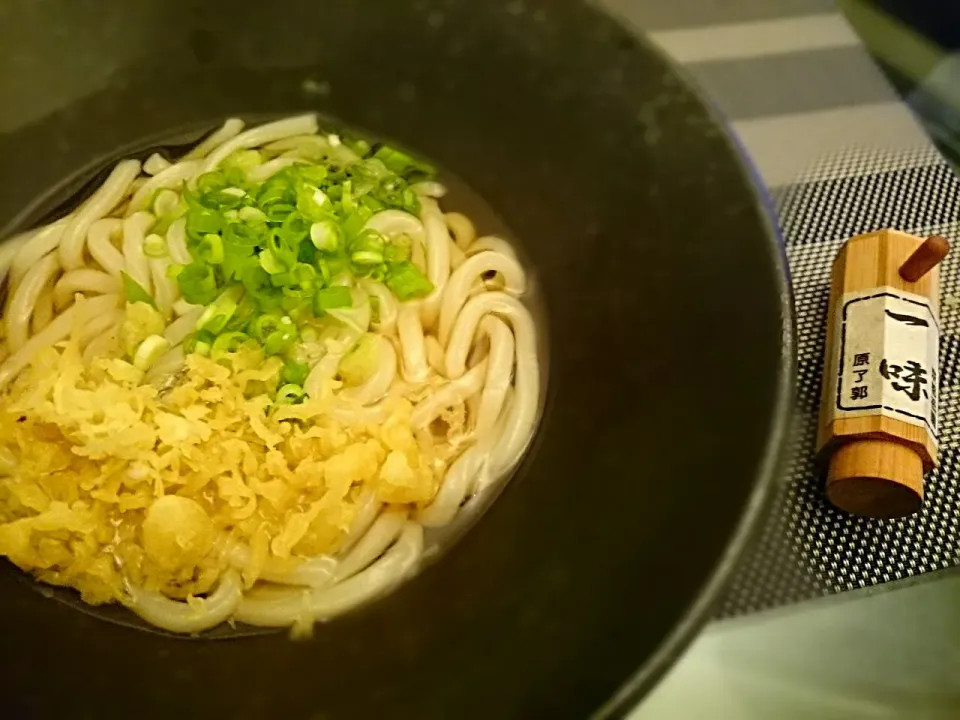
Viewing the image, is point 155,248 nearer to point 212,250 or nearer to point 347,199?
point 212,250

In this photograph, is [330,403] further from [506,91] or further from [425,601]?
[506,91]

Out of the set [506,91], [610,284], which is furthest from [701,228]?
[506,91]

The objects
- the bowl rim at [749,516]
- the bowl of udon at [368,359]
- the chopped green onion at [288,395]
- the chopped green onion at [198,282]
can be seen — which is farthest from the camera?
the chopped green onion at [198,282]

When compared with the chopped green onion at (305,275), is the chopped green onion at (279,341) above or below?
below

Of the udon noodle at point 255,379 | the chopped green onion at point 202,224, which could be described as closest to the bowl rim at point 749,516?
the udon noodle at point 255,379

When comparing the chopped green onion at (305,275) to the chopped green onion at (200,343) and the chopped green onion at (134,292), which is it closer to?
the chopped green onion at (200,343)

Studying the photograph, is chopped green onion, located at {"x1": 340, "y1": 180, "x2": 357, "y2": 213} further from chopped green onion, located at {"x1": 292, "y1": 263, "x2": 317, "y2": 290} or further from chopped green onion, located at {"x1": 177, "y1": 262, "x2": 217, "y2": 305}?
chopped green onion, located at {"x1": 177, "y1": 262, "x2": 217, "y2": 305}

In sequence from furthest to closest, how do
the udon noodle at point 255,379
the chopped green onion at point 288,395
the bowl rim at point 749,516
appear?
the chopped green onion at point 288,395
the udon noodle at point 255,379
the bowl rim at point 749,516

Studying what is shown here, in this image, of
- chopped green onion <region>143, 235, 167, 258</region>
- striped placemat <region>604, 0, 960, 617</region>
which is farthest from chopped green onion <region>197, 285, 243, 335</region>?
striped placemat <region>604, 0, 960, 617</region>
